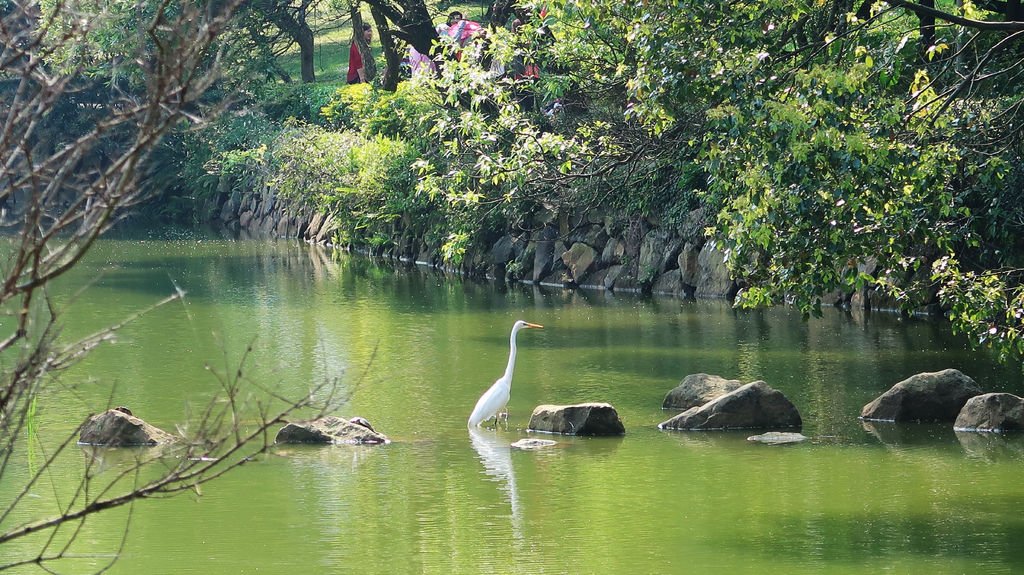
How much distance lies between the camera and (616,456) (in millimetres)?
13156

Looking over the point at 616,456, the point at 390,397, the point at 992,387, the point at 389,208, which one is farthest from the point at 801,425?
the point at 389,208

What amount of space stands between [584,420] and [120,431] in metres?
4.25

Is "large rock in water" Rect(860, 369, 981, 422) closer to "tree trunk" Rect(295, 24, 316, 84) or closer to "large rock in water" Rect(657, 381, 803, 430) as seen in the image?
"large rock in water" Rect(657, 381, 803, 430)

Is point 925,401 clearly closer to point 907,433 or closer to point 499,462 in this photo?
point 907,433

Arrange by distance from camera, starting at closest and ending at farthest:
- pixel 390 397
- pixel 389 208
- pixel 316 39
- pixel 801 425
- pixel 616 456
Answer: pixel 616 456
pixel 801 425
pixel 390 397
pixel 389 208
pixel 316 39

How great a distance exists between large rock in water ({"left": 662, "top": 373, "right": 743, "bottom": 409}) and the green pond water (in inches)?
11.4

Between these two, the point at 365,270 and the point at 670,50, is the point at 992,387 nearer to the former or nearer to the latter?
the point at 670,50

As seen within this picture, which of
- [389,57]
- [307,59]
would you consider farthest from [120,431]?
[307,59]

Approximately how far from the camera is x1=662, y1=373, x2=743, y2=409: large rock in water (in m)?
15.2

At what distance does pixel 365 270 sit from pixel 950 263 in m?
21.4

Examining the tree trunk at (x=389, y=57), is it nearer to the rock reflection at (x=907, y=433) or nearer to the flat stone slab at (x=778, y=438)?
the rock reflection at (x=907, y=433)

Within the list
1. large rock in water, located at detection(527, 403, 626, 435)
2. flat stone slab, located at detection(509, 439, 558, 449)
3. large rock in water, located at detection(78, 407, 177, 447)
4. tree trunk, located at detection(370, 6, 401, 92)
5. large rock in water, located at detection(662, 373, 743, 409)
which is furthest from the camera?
tree trunk, located at detection(370, 6, 401, 92)

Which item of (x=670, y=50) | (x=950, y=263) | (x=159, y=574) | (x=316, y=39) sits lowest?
(x=159, y=574)

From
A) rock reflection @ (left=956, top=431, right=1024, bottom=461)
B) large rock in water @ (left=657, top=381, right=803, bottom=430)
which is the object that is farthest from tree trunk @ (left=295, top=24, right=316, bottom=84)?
rock reflection @ (left=956, top=431, right=1024, bottom=461)
